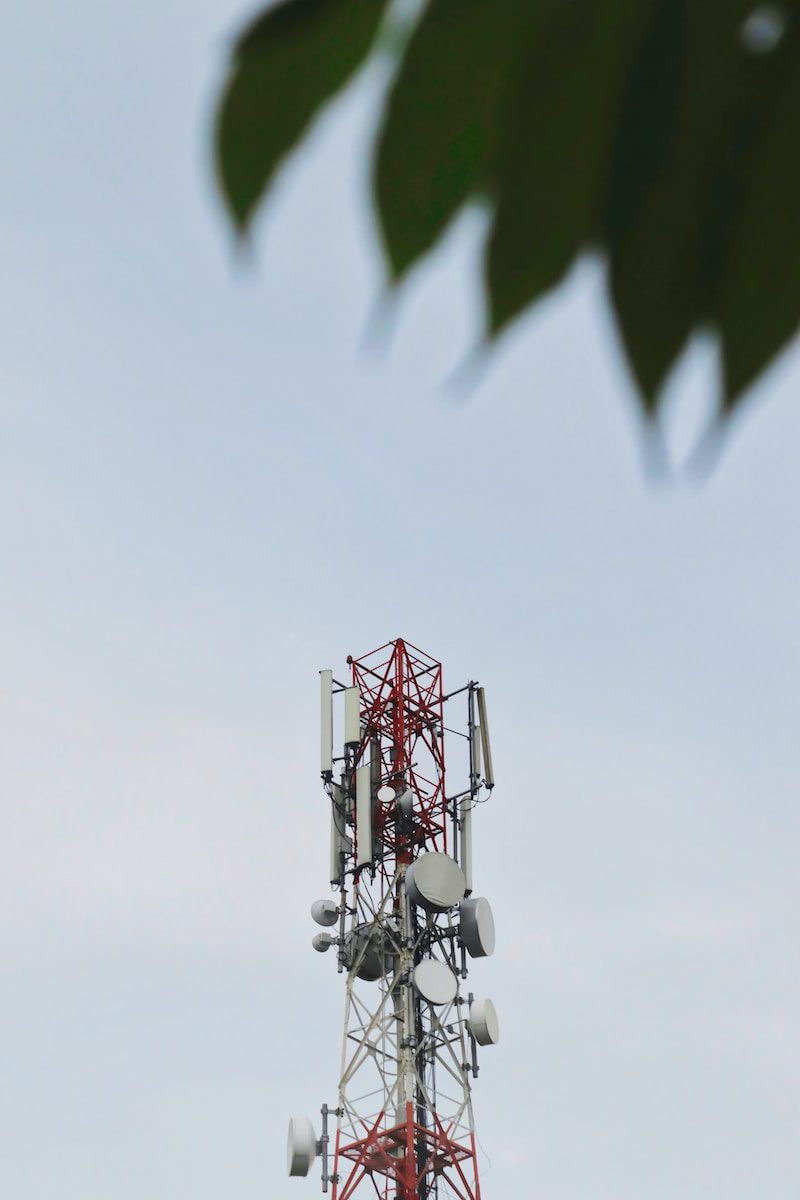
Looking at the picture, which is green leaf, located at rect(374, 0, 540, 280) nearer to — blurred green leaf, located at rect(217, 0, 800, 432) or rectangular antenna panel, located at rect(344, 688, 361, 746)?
blurred green leaf, located at rect(217, 0, 800, 432)

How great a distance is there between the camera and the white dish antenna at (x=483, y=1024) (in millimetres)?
23688

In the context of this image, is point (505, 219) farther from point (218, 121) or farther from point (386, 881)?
point (386, 881)

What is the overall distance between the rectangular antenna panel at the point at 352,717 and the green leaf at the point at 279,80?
24540 mm

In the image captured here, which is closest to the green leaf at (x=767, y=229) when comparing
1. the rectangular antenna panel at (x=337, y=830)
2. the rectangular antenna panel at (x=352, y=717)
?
the rectangular antenna panel at (x=337, y=830)

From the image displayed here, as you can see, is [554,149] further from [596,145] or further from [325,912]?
[325,912]

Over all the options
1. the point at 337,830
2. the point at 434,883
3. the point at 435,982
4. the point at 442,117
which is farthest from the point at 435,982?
the point at 442,117

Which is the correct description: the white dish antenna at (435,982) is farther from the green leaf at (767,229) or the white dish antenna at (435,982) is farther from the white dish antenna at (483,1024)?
the green leaf at (767,229)

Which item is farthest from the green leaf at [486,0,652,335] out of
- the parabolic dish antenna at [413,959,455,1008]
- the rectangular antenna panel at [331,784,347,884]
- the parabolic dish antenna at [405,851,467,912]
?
the rectangular antenna panel at [331,784,347,884]

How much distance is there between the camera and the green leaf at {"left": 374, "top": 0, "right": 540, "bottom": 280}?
703mm

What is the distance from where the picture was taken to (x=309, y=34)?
27.7 inches

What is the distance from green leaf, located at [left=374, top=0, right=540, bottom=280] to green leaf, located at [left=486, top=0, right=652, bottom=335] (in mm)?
12

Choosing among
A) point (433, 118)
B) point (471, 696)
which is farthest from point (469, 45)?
point (471, 696)

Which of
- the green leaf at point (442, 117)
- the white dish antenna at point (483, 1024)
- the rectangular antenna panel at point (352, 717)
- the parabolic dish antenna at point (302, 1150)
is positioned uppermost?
the rectangular antenna panel at point (352, 717)

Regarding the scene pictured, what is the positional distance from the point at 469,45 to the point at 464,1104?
23560mm
